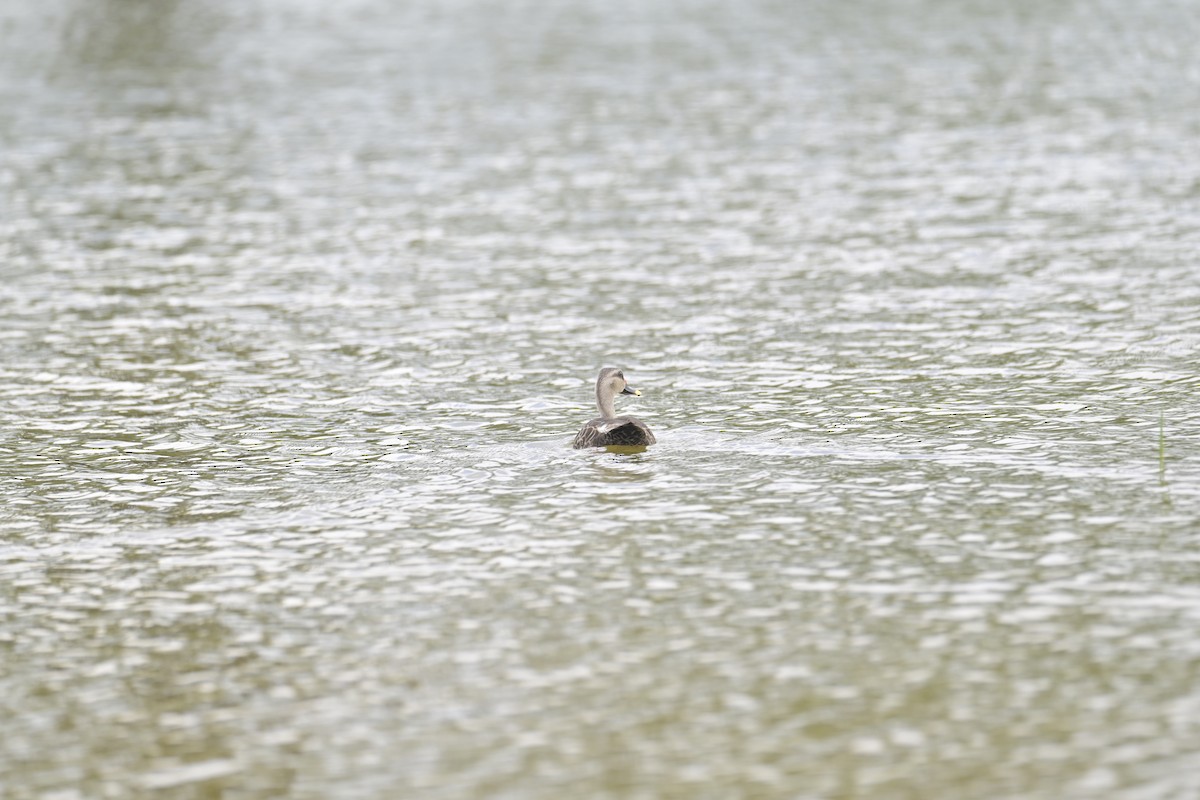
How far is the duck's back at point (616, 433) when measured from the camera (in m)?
18.9

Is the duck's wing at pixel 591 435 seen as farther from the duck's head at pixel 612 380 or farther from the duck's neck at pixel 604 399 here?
the duck's head at pixel 612 380

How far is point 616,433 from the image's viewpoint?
1892 cm

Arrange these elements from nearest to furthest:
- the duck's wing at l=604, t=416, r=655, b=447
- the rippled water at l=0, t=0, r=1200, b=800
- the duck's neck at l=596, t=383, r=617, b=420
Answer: the rippled water at l=0, t=0, r=1200, b=800
the duck's wing at l=604, t=416, r=655, b=447
the duck's neck at l=596, t=383, r=617, b=420

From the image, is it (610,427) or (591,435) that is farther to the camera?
(591,435)

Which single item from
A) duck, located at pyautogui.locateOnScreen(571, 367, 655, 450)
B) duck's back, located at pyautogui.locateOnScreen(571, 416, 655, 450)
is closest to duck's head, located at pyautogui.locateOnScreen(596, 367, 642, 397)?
duck, located at pyautogui.locateOnScreen(571, 367, 655, 450)

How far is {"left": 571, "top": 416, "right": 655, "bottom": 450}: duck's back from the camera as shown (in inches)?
745

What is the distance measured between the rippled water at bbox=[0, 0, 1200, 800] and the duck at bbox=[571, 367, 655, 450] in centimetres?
28

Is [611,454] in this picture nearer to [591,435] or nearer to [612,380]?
[591,435]

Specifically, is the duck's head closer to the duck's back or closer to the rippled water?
the duck's back

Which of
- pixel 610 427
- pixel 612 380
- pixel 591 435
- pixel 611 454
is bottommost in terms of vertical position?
pixel 611 454

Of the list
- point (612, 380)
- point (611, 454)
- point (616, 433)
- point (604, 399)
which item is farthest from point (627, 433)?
point (612, 380)

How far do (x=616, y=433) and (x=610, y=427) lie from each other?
0.30 feet

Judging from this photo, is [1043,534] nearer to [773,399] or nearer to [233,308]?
[773,399]

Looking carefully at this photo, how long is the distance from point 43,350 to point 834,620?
1423cm
